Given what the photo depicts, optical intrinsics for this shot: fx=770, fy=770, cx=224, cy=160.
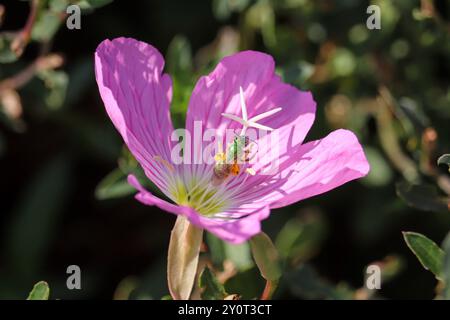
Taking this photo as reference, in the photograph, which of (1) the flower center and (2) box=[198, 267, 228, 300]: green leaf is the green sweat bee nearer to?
(1) the flower center

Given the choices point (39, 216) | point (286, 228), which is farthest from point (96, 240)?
point (286, 228)

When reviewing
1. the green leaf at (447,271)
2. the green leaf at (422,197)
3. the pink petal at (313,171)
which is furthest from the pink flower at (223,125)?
the green leaf at (422,197)

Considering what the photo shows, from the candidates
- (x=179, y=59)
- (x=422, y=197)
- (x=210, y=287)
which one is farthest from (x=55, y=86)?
(x=422, y=197)

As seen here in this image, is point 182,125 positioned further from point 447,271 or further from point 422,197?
point 447,271

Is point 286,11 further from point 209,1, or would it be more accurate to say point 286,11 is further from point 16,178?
point 16,178

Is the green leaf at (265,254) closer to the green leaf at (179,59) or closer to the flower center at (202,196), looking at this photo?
the flower center at (202,196)

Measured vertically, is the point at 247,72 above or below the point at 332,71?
above
